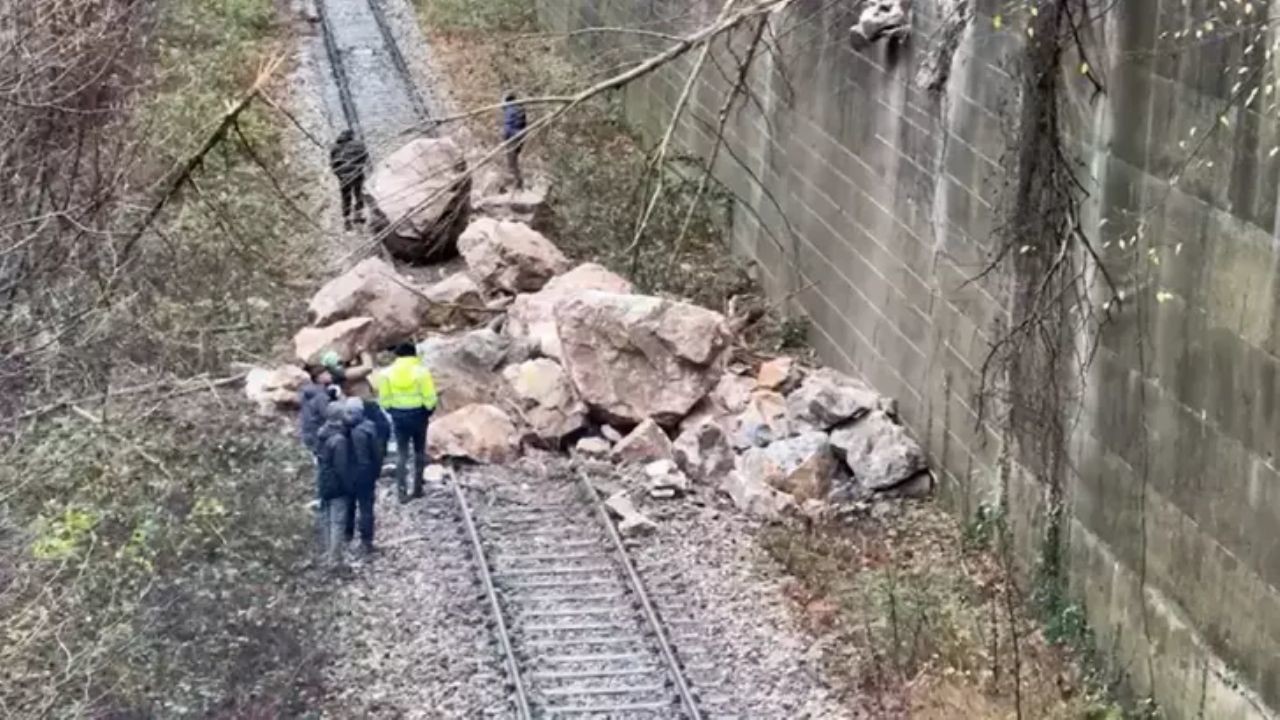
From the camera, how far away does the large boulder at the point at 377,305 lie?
18.9m

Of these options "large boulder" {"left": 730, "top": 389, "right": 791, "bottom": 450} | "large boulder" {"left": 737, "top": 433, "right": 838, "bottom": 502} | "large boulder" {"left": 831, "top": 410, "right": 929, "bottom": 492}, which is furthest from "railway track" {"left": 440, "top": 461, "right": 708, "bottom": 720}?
"large boulder" {"left": 831, "top": 410, "right": 929, "bottom": 492}

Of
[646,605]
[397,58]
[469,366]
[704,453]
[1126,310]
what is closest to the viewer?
[1126,310]

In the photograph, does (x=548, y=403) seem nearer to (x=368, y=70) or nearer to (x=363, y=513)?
(x=363, y=513)

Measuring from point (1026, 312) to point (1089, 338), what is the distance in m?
1.08

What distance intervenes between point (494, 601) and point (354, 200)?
35.9 ft

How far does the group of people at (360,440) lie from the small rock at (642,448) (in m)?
1.76

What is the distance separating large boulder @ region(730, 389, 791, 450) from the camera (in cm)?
1628

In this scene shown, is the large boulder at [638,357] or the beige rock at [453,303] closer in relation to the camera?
the large boulder at [638,357]

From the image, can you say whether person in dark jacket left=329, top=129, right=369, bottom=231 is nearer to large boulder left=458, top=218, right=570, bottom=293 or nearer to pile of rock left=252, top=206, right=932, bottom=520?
large boulder left=458, top=218, right=570, bottom=293

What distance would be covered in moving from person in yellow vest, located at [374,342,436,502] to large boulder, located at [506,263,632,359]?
2505 millimetres

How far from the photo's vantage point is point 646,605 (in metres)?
13.2

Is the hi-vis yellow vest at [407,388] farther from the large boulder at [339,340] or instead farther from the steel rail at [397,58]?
the steel rail at [397,58]

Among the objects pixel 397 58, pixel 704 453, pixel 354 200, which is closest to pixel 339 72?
pixel 397 58

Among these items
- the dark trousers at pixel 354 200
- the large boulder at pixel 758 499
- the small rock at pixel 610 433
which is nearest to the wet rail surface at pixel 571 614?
the small rock at pixel 610 433
